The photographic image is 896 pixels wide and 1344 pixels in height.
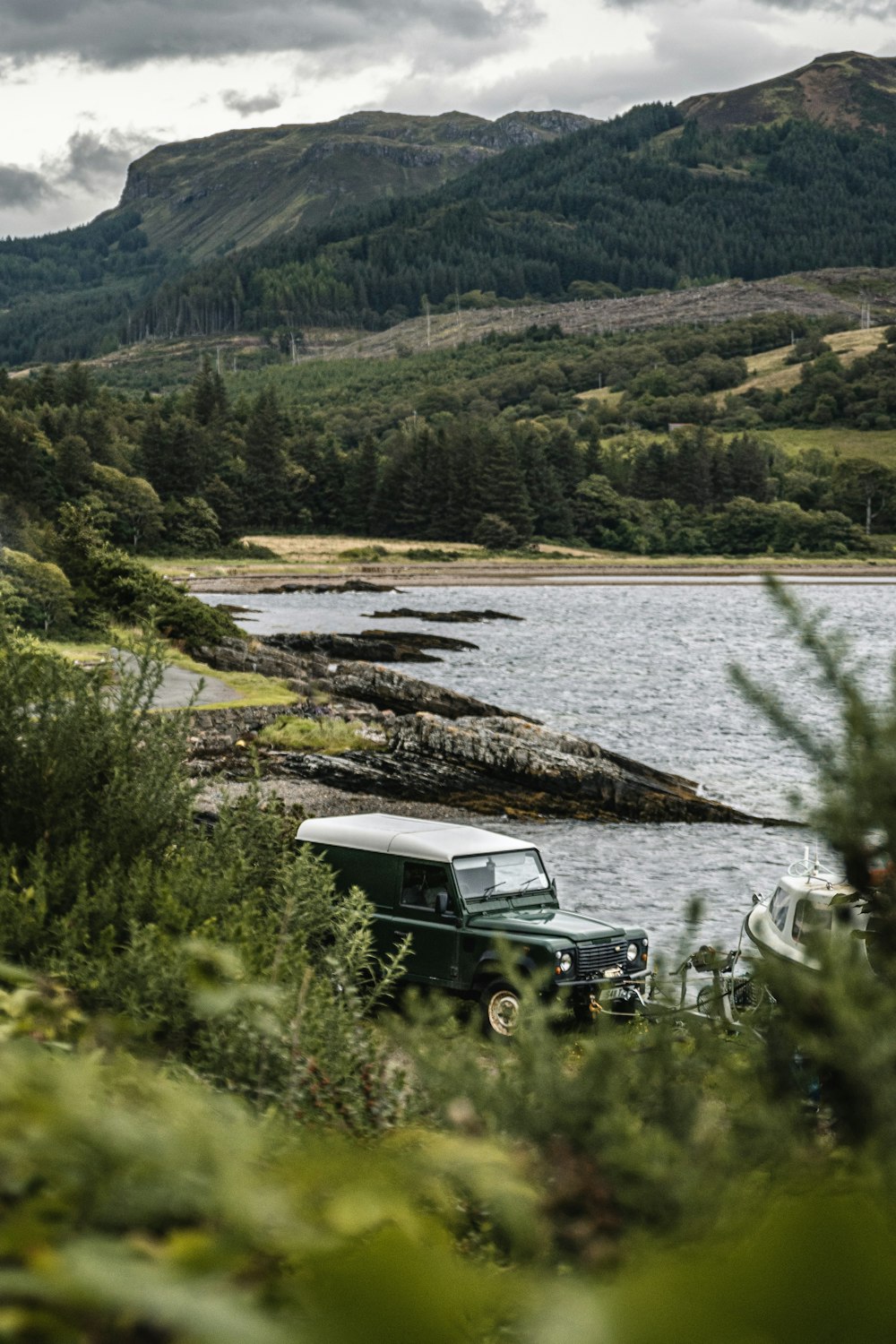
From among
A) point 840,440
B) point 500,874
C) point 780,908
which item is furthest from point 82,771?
point 840,440

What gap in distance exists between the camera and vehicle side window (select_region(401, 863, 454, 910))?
1369cm

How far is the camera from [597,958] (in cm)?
1297

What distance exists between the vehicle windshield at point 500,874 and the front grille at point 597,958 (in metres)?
1.34

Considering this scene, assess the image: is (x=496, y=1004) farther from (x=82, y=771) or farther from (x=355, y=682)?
(x=355, y=682)

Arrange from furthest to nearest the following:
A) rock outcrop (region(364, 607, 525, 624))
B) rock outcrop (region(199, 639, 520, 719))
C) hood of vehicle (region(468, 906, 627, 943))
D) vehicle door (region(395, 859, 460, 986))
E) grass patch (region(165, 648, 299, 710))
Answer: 1. rock outcrop (region(364, 607, 525, 624))
2. rock outcrop (region(199, 639, 520, 719))
3. grass patch (region(165, 648, 299, 710))
4. vehicle door (region(395, 859, 460, 986))
5. hood of vehicle (region(468, 906, 627, 943))

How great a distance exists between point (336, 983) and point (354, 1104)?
2.73 m

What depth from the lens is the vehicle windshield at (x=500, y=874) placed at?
13.8 metres

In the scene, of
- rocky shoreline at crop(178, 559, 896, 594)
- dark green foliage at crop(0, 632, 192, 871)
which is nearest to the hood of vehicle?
dark green foliage at crop(0, 632, 192, 871)

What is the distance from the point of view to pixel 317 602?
78.8m

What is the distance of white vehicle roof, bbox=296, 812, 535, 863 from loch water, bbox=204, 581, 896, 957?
7.59 feet

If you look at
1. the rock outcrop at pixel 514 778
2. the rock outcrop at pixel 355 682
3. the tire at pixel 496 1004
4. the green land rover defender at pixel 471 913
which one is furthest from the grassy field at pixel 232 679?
the tire at pixel 496 1004

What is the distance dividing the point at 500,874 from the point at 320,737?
17.8 meters

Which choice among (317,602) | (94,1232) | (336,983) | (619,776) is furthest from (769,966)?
(317,602)

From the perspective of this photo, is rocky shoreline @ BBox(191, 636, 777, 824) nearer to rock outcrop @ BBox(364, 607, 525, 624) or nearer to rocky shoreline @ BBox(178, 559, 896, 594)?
rock outcrop @ BBox(364, 607, 525, 624)
